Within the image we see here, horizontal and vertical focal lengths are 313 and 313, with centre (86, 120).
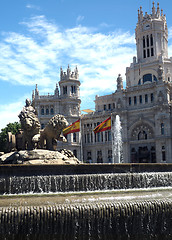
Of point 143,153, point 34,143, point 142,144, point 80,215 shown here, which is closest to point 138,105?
point 142,144

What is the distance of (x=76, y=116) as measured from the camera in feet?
257

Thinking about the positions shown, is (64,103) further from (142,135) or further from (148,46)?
(148,46)

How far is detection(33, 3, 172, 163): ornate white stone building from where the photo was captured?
68125 millimetres

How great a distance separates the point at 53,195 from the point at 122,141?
58319 millimetres

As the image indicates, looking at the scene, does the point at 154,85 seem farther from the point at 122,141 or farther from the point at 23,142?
the point at 23,142

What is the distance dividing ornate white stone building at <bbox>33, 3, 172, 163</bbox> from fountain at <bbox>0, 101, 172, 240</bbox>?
47.8 metres

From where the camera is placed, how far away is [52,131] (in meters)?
19.5

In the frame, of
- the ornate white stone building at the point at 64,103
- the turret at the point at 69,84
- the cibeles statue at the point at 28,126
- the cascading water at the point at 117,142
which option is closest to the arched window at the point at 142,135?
the cascading water at the point at 117,142

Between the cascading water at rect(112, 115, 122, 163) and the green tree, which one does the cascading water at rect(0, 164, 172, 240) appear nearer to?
the green tree

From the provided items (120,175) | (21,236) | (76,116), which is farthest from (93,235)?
(76,116)

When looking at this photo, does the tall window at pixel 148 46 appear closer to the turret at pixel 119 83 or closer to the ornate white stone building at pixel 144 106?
the ornate white stone building at pixel 144 106

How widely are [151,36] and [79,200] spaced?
75.0 metres

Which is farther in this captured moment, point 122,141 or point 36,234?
point 122,141

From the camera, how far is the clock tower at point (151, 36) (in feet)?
266
